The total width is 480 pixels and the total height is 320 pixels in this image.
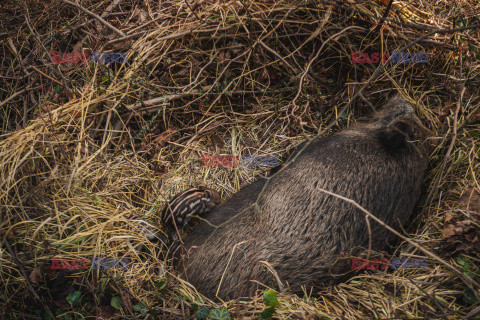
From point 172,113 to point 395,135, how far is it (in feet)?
8.05

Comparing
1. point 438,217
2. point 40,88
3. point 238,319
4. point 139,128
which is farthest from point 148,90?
point 438,217

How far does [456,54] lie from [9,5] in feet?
18.1

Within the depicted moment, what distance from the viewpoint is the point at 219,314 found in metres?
2.52

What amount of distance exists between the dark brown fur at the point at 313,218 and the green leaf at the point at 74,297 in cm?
84

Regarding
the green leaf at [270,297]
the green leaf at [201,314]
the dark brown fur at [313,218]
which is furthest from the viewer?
the dark brown fur at [313,218]

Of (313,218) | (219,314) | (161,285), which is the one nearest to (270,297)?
(219,314)

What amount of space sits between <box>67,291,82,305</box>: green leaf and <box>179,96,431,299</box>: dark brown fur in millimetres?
843

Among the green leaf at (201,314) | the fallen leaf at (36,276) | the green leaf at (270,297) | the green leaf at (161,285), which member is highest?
the fallen leaf at (36,276)

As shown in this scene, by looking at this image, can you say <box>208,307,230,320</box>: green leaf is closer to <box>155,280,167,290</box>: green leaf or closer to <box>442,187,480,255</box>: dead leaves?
<box>155,280,167,290</box>: green leaf

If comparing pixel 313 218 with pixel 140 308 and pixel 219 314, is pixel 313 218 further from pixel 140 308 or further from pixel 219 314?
pixel 140 308

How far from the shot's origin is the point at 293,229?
8.86ft

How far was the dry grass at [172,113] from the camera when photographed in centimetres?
287

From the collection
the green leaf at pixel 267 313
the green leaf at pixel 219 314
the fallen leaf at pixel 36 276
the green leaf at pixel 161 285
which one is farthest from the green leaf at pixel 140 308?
the green leaf at pixel 267 313

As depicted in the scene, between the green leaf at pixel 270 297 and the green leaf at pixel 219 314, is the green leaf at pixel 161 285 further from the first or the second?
the green leaf at pixel 270 297
